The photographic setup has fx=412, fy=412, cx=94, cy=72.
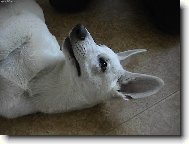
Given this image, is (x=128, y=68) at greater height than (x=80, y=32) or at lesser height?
lesser

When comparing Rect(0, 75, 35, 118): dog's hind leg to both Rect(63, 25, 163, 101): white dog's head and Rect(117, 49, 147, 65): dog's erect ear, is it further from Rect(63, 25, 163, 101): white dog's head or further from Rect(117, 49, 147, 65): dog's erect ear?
Rect(117, 49, 147, 65): dog's erect ear

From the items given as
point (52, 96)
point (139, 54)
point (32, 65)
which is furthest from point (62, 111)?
point (139, 54)

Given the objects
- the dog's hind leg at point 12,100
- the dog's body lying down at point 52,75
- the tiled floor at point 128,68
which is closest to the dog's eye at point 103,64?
the dog's body lying down at point 52,75

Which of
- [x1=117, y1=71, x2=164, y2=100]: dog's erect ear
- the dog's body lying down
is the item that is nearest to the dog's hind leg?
the dog's body lying down

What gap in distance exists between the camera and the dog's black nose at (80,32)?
3.42 ft

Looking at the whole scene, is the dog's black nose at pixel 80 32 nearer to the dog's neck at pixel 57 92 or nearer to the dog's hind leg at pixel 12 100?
the dog's neck at pixel 57 92

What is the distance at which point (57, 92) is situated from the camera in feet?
3.67

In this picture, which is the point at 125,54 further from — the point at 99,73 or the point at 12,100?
the point at 12,100

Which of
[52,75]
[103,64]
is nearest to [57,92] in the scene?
[52,75]

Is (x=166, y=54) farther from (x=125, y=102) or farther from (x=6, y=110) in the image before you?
(x=6, y=110)

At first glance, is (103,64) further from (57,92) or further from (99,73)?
(57,92)

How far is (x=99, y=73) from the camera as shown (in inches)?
41.3

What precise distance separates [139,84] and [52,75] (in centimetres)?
24

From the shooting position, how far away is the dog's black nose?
1043mm
